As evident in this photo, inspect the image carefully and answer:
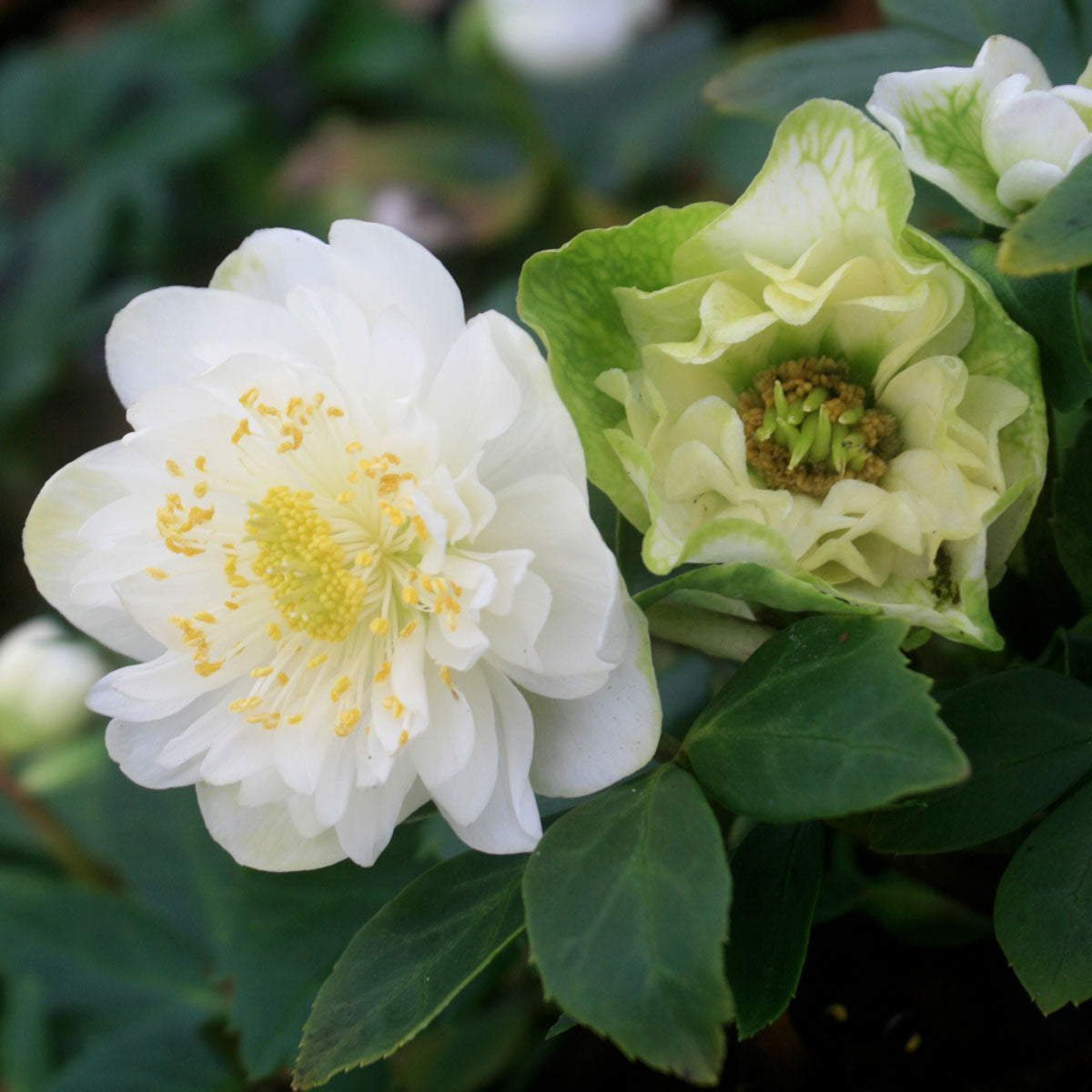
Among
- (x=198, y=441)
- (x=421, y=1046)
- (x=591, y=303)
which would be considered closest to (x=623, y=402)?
(x=591, y=303)

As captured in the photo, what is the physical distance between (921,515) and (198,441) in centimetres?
26

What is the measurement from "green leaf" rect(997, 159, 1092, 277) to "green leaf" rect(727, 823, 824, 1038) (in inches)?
8.3

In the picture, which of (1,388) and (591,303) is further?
(1,388)

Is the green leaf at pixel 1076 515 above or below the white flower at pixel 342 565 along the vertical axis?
below

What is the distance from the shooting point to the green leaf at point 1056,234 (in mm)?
334

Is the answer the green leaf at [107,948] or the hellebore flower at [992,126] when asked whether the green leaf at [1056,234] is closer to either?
the hellebore flower at [992,126]

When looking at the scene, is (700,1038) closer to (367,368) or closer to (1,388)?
(367,368)

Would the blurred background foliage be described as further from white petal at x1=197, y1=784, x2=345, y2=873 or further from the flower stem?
white petal at x1=197, y1=784, x2=345, y2=873

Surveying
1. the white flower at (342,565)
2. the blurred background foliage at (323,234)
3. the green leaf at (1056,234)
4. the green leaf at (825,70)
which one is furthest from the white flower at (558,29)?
the green leaf at (1056,234)

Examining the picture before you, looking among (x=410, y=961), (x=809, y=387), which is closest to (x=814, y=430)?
(x=809, y=387)

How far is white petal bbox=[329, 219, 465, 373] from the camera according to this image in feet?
1.38

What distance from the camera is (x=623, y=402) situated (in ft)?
1.32

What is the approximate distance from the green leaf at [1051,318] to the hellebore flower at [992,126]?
0.02 metres

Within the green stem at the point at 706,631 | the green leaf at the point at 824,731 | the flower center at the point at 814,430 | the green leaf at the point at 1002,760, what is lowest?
the green leaf at the point at 1002,760
